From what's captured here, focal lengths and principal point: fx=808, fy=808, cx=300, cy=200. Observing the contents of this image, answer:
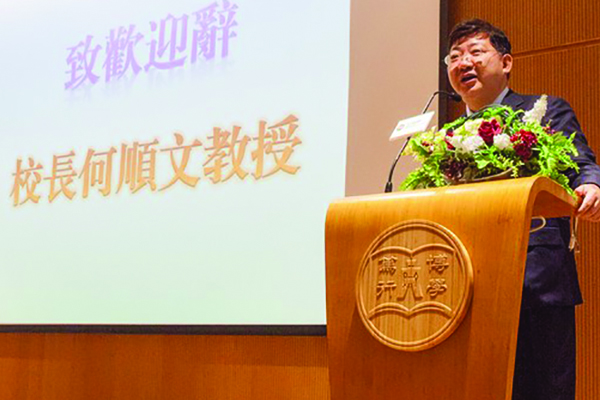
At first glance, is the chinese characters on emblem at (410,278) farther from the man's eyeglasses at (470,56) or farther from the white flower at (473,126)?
the man's eyeglasses at (470,56)

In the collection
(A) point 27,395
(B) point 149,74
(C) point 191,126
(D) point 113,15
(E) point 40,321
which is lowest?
(A) point 27,395

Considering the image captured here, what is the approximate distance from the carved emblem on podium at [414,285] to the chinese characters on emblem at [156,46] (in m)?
1.95

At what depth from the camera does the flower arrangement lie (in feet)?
5.24

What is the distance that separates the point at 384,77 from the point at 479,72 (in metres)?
0.87

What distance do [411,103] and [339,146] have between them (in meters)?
0.30

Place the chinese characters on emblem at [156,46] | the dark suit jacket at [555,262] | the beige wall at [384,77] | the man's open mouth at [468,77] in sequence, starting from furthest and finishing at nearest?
the chinese characters on emblem at [156,46] < the beige wall at [384,77] < the man's open mouth at [468,77] < the dark suit jacket at [555,262]

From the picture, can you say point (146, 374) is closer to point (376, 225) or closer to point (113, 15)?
point (113, 15)

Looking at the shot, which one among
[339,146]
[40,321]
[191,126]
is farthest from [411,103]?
[40,321]

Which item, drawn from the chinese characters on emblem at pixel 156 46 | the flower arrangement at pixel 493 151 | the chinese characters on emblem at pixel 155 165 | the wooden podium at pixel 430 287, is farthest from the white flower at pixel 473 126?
the chinese characters on emblem at pixel 156 46

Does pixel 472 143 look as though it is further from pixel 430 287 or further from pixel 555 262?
pixel 555 262

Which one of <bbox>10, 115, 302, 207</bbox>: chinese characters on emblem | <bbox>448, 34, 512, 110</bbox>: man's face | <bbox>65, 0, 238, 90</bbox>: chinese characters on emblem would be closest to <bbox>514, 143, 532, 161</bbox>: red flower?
<bbox>448, 34, 512, 110</bbox>: man's face

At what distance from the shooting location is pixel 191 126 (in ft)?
11.0

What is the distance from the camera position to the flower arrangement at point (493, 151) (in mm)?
1597

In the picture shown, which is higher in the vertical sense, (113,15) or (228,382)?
(113,15)
